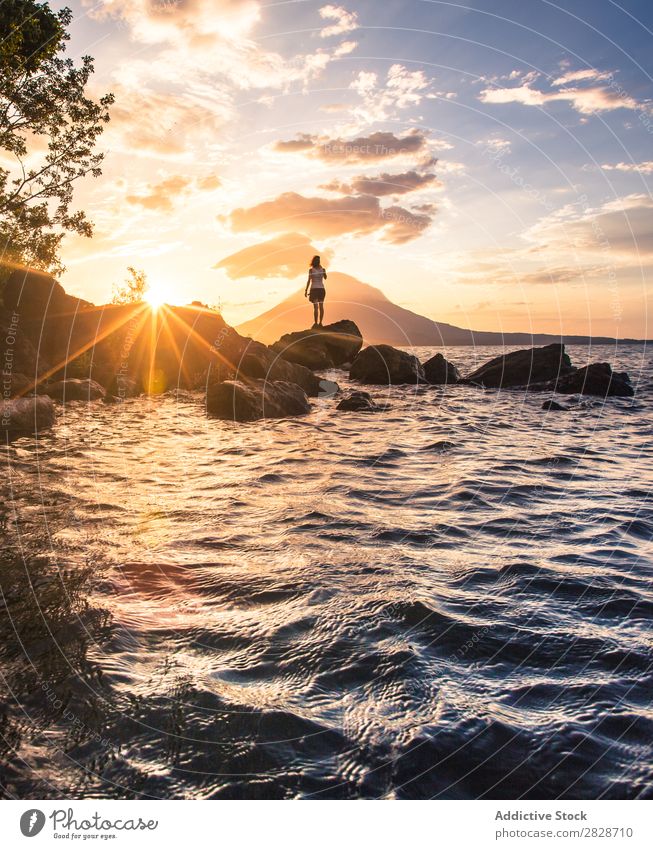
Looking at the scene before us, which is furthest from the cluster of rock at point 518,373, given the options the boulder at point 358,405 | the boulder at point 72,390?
the boulder at point 72,390

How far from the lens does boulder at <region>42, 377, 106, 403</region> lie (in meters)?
24.1

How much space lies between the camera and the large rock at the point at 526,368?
32938 millimetres

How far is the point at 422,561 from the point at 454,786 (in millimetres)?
3686

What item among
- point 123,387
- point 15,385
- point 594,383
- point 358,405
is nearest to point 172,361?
point 123,387

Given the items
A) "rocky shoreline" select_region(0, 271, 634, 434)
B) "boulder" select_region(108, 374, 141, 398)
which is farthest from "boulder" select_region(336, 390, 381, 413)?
"boulder" select_region(108, 374, 141, 398)

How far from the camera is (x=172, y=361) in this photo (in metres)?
32.6

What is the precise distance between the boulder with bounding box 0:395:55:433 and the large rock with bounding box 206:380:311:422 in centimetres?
573

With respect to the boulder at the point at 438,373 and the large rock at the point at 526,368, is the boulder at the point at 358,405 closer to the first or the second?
the boulder at the point at 438,373

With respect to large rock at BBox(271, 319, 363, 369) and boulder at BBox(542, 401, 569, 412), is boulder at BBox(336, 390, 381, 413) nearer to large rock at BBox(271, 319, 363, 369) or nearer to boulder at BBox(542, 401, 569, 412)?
boulder at BBox(542, 401, 569, 412)

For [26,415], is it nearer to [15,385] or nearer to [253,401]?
[253,401]

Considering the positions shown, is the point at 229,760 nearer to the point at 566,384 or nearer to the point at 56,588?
the point at 56,588

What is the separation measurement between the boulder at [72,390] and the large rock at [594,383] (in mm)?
24579

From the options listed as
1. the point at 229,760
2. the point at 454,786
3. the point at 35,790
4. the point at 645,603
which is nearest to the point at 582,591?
the point at 645,603

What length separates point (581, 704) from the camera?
14.0 ft
